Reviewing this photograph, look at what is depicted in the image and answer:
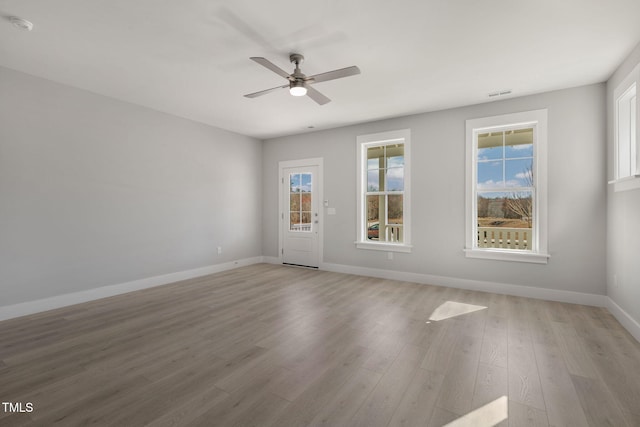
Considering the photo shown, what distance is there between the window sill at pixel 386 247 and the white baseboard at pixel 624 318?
98.6 inches

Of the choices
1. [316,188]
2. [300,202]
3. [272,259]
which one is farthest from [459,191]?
[272,259]

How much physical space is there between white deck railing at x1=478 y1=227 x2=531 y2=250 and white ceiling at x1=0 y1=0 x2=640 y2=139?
204 centimetres

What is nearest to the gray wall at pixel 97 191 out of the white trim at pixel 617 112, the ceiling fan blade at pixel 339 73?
Result: the ceiling fan blade at pixel 339 73

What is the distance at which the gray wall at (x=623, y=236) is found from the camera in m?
2.87

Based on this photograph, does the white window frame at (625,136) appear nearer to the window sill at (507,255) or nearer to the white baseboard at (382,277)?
the window sill at (507,255)

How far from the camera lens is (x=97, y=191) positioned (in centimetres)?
407

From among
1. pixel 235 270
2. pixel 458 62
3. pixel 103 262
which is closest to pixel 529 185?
pixel 458 62

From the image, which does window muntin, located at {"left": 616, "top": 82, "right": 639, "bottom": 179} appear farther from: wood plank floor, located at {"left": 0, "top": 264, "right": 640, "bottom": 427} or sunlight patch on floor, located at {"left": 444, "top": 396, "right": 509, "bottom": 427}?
sunlight patch on floor, located at {"left": 444, "top": 396, "right": 509, "bottom": 427}

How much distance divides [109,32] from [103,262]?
3.00 m

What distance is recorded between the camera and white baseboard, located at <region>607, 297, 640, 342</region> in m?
2.79

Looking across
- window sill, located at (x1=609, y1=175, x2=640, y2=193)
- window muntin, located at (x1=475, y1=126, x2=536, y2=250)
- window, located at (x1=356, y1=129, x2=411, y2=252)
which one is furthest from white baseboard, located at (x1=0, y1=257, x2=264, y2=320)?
window sill, located at (x1=609, y1=175, x2=640, y2=193)

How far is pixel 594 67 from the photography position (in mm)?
3295

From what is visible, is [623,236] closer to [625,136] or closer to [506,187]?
[625,136]

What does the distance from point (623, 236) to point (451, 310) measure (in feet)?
6.49
